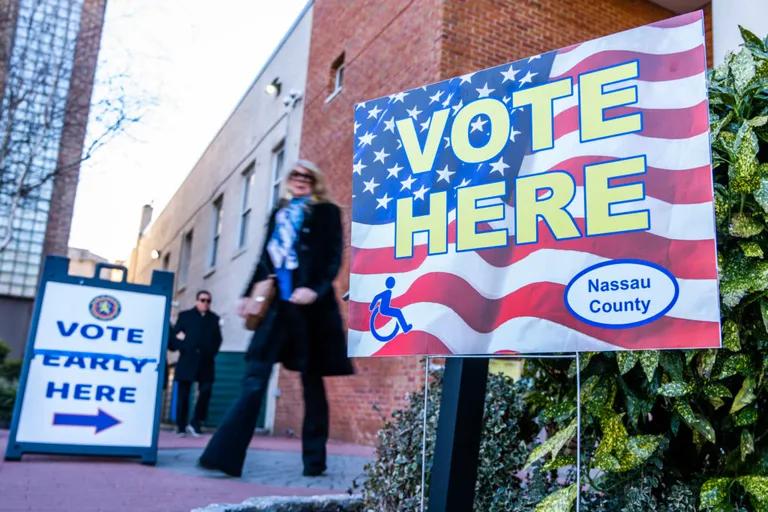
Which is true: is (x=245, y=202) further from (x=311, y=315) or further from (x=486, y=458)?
(x=486, y=458)

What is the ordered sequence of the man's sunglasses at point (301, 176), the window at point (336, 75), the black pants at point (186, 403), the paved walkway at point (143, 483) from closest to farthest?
the paved walkway at point (143, 483) < the man's sunglasses at point (301, 176) < the black pants at point (186, 403) < the window at point (336, 75)

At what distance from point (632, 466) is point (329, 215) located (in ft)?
10.0

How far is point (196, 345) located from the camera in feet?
30.7

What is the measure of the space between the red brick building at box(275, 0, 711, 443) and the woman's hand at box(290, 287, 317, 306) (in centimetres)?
313

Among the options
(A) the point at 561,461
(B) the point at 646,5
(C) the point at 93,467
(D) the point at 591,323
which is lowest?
(C) the point at 93,467

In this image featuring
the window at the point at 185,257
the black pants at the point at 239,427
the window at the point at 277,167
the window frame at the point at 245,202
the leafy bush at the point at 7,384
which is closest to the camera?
the black pants at the point at 239,427

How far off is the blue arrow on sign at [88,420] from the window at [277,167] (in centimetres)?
862

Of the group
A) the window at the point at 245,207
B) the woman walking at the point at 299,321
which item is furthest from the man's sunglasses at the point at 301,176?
the window at the point at 245,207

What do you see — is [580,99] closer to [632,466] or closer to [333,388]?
[632,466]

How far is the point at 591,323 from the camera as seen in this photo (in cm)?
205

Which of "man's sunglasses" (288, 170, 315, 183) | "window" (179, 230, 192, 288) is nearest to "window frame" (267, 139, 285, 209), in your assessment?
"window" (179, 230, 192, 288)

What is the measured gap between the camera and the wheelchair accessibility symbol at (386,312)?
2.46 meters

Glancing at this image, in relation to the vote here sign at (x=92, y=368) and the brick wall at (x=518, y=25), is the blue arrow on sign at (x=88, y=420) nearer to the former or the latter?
the vote here sign at (x=92, y=368)

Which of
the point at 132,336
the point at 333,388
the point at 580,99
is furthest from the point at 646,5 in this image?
the point at 580,99
